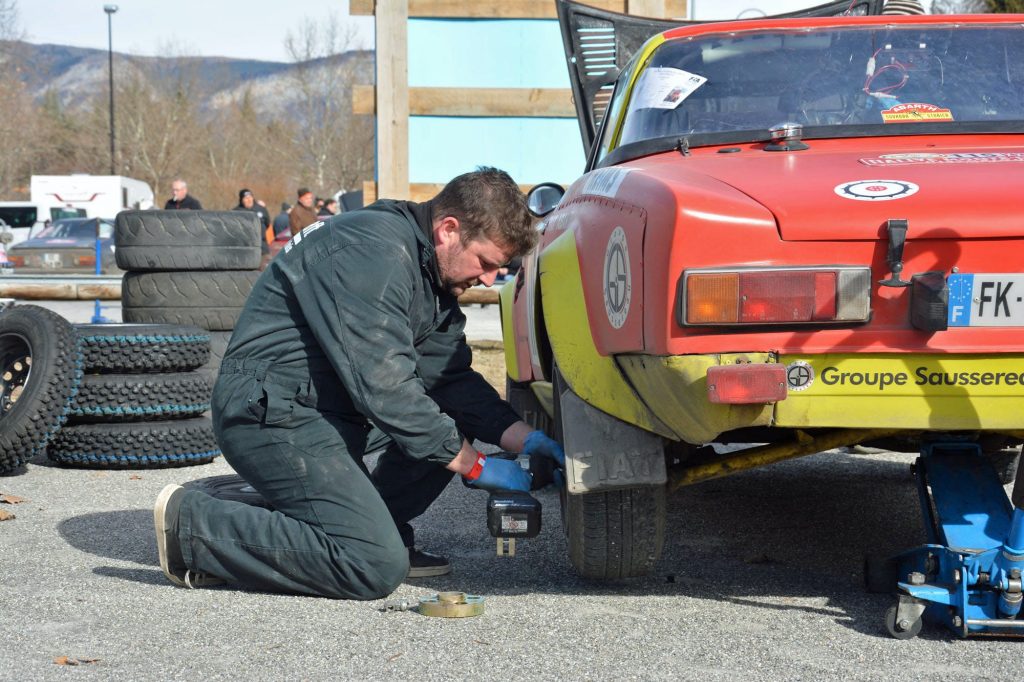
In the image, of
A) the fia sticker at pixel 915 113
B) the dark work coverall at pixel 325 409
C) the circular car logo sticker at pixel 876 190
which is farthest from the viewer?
the fia sticker at pixel 915 113

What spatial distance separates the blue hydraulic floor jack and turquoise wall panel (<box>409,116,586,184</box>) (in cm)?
755

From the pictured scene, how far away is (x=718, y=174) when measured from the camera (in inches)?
130

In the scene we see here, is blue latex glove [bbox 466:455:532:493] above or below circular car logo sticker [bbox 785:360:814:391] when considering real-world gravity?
below

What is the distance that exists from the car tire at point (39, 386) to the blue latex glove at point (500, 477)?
272 cm

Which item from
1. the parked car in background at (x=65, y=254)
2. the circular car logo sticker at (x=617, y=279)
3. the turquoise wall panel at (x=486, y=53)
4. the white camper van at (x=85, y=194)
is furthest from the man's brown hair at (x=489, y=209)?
the white camper van at (x=85, y=194)

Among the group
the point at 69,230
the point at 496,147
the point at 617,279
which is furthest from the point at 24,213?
the point at 617,279

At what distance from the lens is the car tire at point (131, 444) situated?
600 cm

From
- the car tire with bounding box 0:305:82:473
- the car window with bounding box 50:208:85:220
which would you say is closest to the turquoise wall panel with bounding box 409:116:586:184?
the car tire with bounding box 0:305:82:473

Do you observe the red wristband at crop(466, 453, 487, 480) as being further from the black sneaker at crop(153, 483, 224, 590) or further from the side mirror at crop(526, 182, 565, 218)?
the side mirror at crop(526, 182, 565, 218)

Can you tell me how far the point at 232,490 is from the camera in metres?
4.13

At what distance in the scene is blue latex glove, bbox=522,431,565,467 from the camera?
3766 mm

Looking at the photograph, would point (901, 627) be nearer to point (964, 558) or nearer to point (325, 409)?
point (964, 558)

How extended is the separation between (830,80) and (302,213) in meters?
13.5

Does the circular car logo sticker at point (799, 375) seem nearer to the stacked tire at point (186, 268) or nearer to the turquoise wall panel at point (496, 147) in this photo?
the stacked tire at point (186, 268)
